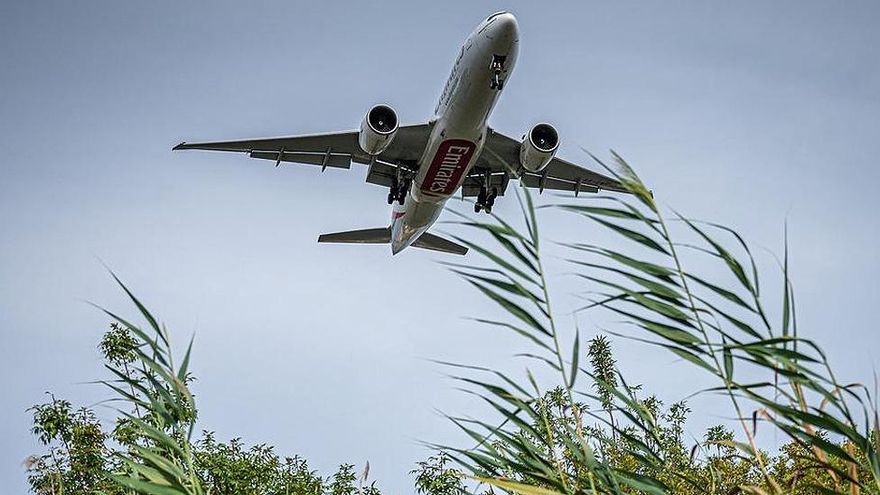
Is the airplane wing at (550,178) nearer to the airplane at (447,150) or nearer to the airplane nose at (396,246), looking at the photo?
the airplane at (447,150)

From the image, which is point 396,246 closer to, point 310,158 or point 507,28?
point 310,158

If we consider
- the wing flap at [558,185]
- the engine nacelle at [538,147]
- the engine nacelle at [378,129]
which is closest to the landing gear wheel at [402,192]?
the engine nacelle at [378,129]

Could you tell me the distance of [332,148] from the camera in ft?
82.5

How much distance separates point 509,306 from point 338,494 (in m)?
17.8

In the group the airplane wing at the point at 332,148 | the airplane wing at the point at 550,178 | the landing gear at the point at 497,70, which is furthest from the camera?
Result: the airplane wing at the point at 550,178

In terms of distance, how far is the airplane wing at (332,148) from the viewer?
24.1 meters

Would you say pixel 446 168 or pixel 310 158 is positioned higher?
pixel 310 158

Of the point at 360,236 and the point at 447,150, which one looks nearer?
the point at 447,150

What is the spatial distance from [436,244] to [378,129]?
881 centimetres

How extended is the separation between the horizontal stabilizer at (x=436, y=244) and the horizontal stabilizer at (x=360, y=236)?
1070mm

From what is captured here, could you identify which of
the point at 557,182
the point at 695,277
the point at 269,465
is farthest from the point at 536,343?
the point at 557,182

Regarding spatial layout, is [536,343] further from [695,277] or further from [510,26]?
[510,26]

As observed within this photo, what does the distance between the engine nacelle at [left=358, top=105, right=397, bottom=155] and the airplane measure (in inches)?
0.9

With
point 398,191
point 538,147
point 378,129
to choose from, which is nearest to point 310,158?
point 398,191
